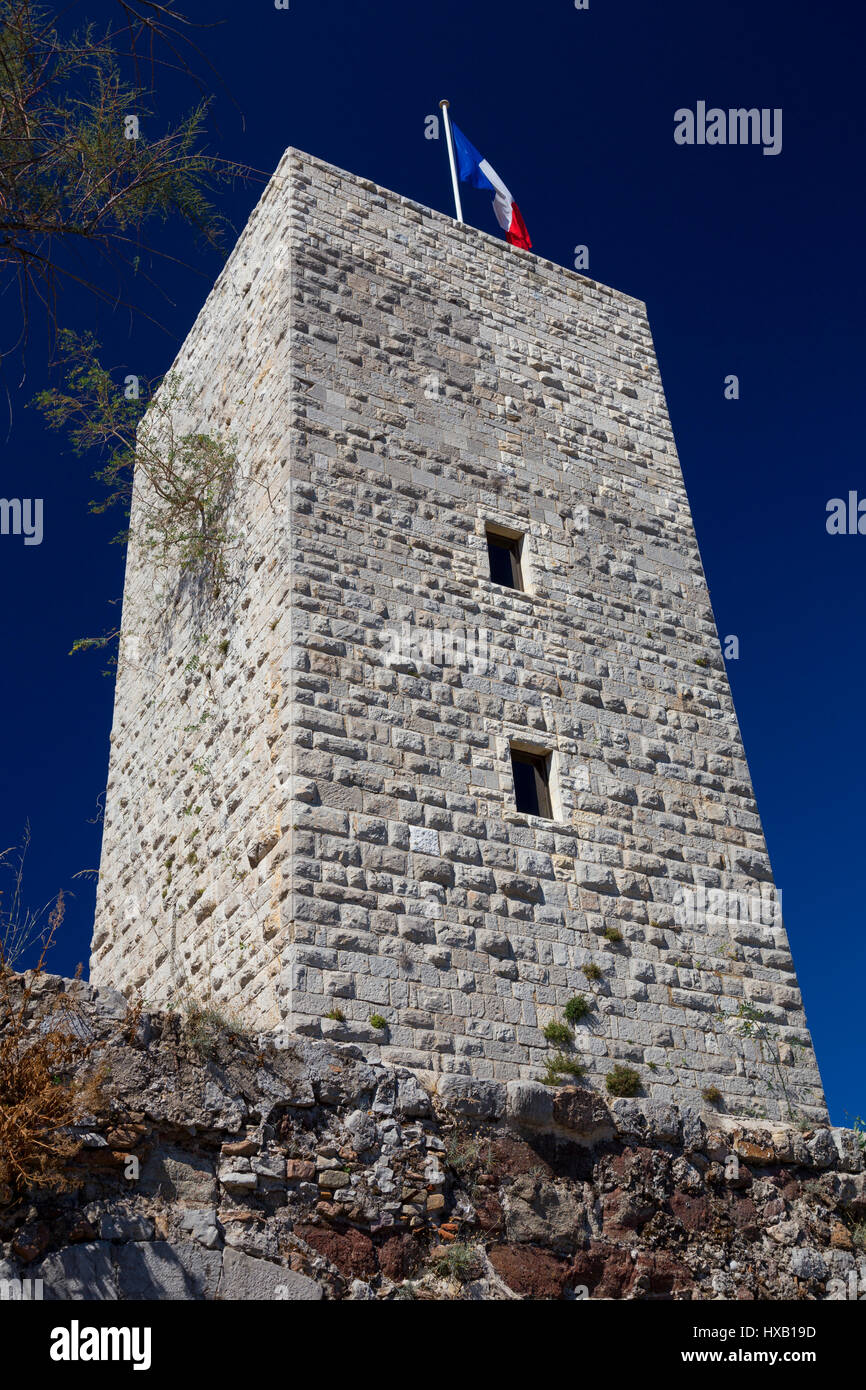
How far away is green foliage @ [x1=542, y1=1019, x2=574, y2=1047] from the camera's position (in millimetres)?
7504

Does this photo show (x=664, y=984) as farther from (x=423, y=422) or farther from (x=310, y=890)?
(x=423, y=422)

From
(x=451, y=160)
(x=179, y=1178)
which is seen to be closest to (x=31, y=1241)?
(x=179, y=1178)

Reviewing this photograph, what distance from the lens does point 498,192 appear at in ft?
43.8

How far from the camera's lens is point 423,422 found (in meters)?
9.83

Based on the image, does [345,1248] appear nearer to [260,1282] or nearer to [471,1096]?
[260,1282]

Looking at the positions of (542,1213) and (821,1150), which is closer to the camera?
(542,1213)

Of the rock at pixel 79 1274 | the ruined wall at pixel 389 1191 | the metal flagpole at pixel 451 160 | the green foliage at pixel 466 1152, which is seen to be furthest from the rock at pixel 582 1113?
the metal flagpole at pixel 451 160

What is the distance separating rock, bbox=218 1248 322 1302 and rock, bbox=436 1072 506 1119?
129cm

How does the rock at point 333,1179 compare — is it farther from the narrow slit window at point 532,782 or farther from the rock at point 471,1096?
the narrow slit window at point 532,782

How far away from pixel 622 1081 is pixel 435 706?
2.65 metres

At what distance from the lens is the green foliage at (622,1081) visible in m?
7.53

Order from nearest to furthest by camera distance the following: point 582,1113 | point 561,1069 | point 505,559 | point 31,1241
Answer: point 31,1241 < point 582,1113 < point 561,1069 < point 505,559

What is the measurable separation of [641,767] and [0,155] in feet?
18.9

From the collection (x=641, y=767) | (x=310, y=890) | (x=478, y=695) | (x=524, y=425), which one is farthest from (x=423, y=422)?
(x=310, y=890)
